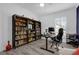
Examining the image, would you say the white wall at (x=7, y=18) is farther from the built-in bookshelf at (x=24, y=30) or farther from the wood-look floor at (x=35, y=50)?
the wood-look floor at (x=35, y=50)

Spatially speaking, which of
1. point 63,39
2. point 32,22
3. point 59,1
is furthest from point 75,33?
point 32,22

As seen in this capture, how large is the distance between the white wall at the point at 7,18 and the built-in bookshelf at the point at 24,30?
8cm

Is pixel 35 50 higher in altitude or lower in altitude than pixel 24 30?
lower

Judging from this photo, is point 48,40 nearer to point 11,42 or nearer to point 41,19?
point 41,19

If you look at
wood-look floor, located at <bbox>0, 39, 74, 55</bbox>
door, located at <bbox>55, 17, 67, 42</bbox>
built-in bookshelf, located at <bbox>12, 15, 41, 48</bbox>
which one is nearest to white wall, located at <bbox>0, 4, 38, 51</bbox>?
built-in bookshelf, located at <bbox>12, 15, 41, 48</bbox>

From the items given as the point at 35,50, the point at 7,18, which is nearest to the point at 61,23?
the point at 35,50

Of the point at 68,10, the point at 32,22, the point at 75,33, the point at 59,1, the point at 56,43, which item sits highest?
the point at 59,1

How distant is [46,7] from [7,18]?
82 centimetres

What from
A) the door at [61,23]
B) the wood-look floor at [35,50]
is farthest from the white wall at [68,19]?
the wood-look floor at [35,50]

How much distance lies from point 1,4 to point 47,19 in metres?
0.96

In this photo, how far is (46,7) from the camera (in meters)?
2.02

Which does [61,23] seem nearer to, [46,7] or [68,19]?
[68,19]

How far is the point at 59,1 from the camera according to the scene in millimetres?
1923

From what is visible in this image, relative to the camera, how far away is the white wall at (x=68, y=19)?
6.51 ft
